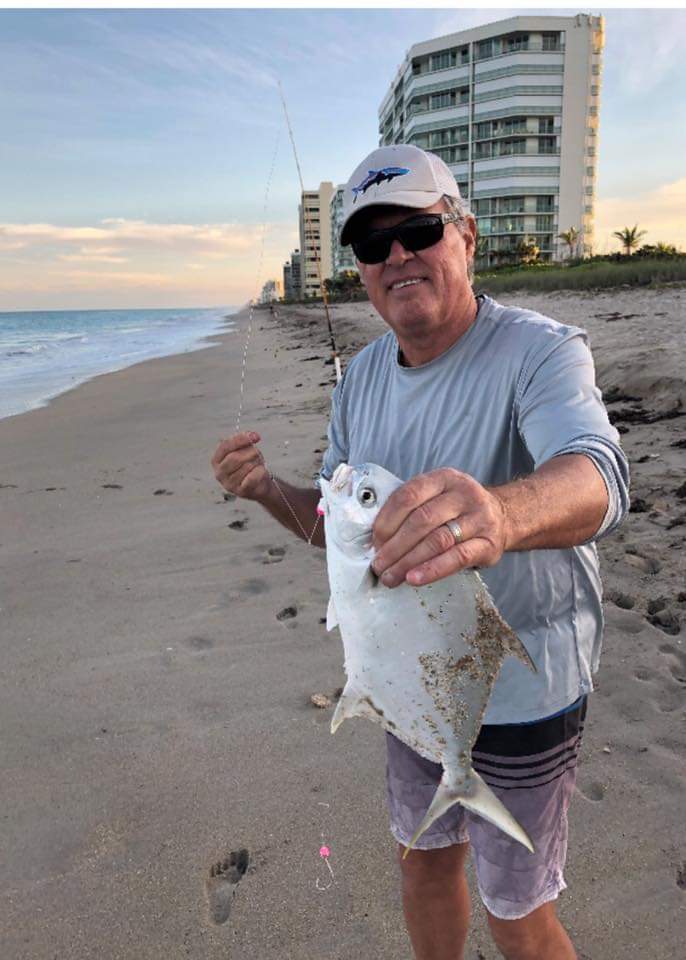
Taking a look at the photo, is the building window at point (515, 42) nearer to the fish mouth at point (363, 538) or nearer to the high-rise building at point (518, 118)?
the high-rise building at point (518, 118)

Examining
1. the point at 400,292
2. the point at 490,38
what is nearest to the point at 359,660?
the point at 400,292

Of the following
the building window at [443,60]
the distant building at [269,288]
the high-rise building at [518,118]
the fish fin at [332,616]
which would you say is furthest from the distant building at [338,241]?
the building window at [443,60]

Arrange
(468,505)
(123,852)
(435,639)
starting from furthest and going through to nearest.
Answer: (123,852) < (435,639) < (468,505)

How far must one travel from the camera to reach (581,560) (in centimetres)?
196

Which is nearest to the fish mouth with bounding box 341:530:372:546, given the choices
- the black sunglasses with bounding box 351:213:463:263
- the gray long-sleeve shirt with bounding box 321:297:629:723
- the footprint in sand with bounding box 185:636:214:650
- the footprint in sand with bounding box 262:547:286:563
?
the gray long-sleeve shirt with bounding box 321:297:629:723

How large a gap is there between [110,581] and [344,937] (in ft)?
12.3

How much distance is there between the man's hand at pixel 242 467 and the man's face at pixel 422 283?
724 mm

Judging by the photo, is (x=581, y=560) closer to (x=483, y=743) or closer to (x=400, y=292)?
(x=483, y=743)

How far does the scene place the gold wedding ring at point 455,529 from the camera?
1259mm

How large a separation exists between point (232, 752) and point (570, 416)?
2689mm

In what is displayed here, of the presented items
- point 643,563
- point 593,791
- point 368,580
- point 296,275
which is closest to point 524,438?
point 368,580

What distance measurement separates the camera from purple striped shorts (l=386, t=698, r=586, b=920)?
196cm

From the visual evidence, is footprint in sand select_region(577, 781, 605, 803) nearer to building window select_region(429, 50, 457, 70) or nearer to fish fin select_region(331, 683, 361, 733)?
fish fin select_region(331, 683, 361, 733)

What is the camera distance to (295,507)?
275 cm
